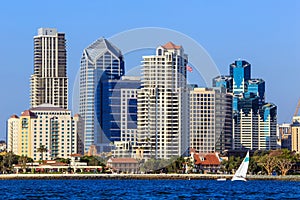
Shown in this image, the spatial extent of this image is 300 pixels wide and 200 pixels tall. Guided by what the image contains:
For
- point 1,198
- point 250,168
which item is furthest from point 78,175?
point 1,198

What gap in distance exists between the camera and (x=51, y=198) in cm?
8650

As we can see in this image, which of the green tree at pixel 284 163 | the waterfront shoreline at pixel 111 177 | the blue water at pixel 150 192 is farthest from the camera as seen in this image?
the green tree at pixel 284 163

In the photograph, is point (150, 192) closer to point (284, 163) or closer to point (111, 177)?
point (111, 177)

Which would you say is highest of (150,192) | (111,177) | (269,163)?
(269,163)

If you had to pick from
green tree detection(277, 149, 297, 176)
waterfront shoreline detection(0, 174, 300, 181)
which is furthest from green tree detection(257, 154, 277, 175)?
waterfront shoreline detection(0, 174, 300, 181)

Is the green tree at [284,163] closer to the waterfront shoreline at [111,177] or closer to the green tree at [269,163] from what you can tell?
the green tree at [269,163]

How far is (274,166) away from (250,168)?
8.72 m

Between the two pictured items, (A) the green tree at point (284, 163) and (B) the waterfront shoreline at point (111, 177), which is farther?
(A) the green tree at point (284, 163)

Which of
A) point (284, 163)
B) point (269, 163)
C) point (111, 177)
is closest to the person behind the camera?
point (111, 177)

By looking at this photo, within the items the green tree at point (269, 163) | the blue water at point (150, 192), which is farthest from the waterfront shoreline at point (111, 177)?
the blue water at point (150, 192)

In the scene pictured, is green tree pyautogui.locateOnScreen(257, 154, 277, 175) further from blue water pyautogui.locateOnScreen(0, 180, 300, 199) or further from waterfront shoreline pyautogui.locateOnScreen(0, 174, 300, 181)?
blue water pyautogui.locateOnScreen(0, 180, 300, 199)

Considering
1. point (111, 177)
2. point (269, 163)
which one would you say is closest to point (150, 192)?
point (111, 177)

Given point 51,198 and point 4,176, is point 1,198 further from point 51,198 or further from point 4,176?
point 4,176

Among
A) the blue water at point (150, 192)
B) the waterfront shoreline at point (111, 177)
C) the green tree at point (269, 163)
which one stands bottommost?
the waterfront shoreline at point (111, 177)
